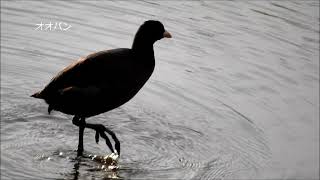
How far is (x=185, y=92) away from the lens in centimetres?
1151

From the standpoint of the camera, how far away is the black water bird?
29.9 feet

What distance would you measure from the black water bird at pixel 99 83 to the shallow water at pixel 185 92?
565mm

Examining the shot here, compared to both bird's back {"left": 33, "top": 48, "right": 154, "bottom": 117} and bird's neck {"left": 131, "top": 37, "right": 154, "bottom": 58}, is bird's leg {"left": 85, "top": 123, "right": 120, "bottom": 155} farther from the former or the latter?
bird's neck {"left": 131, "top": 37, "right": 154, "bottom": 58}

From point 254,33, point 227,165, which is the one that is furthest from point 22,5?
point 227,165

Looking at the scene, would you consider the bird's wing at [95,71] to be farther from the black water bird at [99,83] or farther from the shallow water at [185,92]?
the shallow water at [185,92]

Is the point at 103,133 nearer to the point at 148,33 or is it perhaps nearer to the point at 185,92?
the point at 148,33

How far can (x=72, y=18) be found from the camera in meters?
14.2

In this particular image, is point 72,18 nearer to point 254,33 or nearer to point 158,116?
point 254,33

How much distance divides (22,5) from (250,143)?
21.1 feet

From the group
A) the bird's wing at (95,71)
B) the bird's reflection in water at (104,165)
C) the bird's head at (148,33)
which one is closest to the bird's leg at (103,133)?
A: the bird's reflection in water at (104,165)

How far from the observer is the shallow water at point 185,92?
30.3 feet

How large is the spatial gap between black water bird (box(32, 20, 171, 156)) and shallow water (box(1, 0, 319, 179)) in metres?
0.57

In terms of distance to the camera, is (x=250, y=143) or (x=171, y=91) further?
(x=171, y=91)

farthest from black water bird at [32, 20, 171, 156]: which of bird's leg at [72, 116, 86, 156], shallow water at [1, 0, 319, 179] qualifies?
shallow water at [1, 0, 319, 179]
